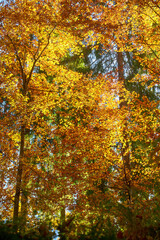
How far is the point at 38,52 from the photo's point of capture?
7578 millimetres

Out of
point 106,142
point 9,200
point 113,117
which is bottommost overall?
point 9,200

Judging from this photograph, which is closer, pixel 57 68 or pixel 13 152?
pixel 13 152

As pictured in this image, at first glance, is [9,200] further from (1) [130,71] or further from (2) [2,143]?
(1) [130,71]

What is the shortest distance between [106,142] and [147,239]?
4499 mm

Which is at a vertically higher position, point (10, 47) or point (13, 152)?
point (10, 47)

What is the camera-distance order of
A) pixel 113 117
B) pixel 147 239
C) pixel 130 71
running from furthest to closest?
pixel 130 71
pixel 113 117
pixel 147 239

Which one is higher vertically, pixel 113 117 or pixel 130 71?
pixel 130 71

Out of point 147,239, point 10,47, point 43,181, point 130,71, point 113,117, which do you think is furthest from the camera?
point 130,71

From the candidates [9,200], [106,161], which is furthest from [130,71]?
[9,200]

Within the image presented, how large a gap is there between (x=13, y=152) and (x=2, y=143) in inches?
28.1

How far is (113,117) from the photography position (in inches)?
305

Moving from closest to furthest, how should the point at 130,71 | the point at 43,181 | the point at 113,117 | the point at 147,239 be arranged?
1. the point at 147,239
2. the point at 43,181
3. the point at 113,117
4. the point at 130,71

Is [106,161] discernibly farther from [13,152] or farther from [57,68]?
[57,68]

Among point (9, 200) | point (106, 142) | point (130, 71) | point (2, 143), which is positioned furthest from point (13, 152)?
point (130, 71)
